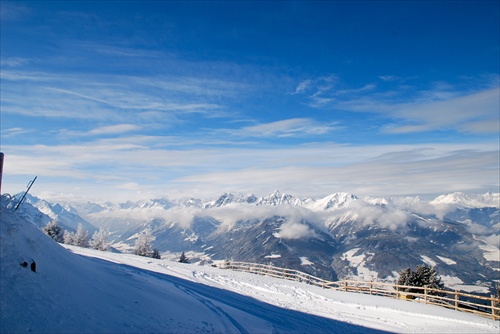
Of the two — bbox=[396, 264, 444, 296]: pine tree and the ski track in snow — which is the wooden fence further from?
bbox=[396, 264, 444, 296]: pine tree

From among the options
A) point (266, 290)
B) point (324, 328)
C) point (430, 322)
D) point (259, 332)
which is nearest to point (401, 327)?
point (430, 322)

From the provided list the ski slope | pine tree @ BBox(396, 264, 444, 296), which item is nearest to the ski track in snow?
the ski slope

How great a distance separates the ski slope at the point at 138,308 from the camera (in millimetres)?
8859

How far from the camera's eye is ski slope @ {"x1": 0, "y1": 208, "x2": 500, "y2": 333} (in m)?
8.86

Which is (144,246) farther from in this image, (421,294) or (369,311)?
(369,311)

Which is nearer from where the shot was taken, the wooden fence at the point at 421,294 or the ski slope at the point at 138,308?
the ski slope at the point at 138,308

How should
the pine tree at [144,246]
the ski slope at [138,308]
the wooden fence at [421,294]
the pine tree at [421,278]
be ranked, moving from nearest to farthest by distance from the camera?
the ski slope at [138,308] → the wooden fence at [421,294] → the pine tree at [421,278] → the pine tree at [144,246]

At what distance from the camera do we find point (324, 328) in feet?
49.8

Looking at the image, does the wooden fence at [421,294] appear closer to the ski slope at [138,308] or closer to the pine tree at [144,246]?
the ski slope at [138,308]

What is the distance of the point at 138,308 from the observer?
462 inches

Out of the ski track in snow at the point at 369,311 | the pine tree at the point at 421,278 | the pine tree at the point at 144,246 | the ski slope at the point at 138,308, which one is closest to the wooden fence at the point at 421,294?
the ski track in snow at the point at 369,311

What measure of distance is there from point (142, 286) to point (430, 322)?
53.2ft

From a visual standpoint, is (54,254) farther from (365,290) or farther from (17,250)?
(365,290)

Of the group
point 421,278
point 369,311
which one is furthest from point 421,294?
point 421,278
